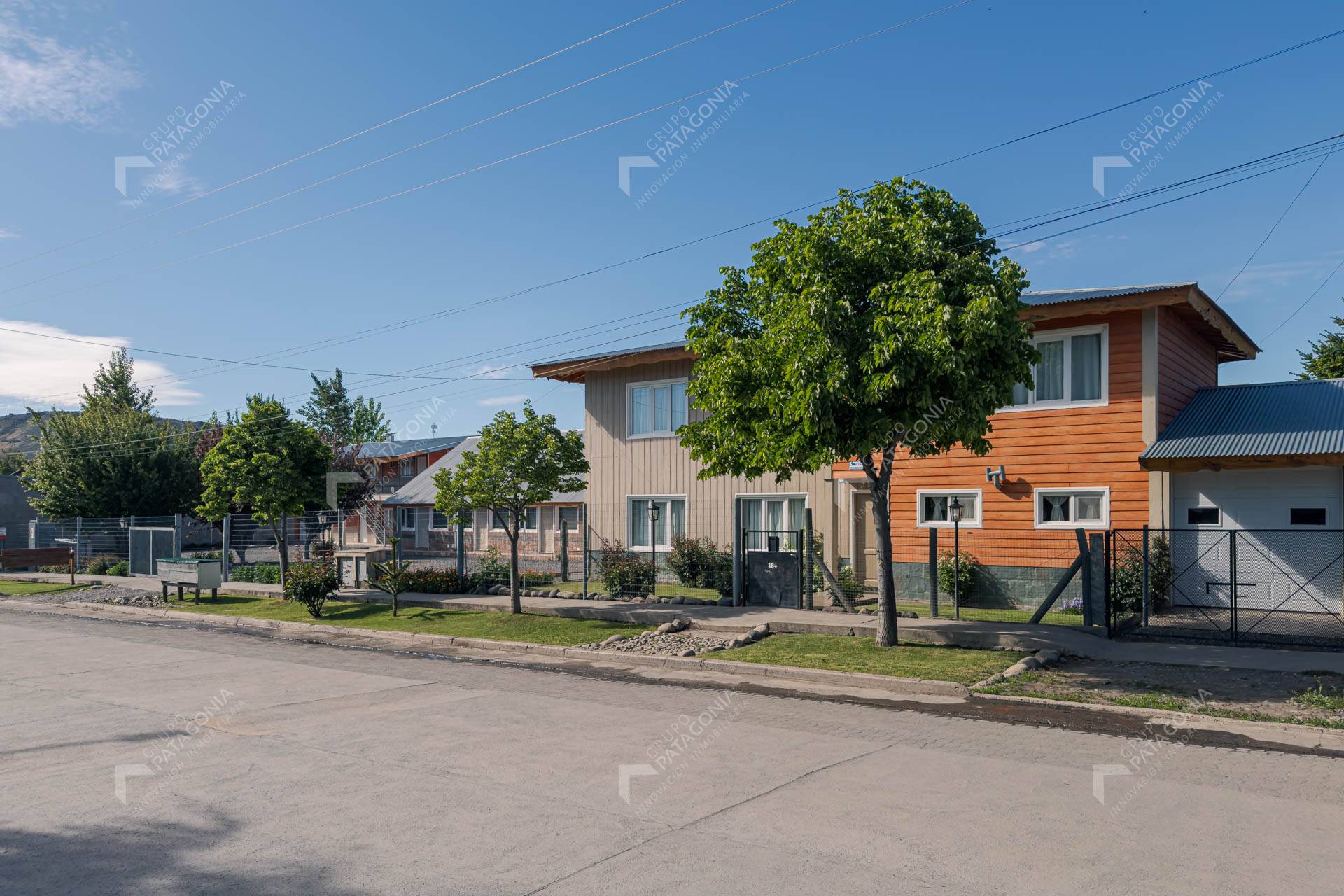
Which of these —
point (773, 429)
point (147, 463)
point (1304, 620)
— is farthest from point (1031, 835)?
point (147, 463)

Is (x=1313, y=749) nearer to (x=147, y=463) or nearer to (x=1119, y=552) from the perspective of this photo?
(x=1119, y=552)

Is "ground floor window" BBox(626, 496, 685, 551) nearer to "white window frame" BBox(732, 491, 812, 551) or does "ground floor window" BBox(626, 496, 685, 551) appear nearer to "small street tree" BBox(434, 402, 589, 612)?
"white window frame" BBox(732, 491, 812, 551)

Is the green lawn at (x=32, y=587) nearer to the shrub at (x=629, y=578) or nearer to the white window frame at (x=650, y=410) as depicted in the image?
the white window frame at (x=650, y=410)

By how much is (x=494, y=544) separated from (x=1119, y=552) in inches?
1146

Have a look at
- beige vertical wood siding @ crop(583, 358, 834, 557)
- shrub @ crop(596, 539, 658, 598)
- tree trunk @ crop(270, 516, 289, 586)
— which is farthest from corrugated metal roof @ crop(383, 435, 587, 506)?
shrub @ crop(596, 539, 658, 598)

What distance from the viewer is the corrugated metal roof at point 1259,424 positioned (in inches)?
642

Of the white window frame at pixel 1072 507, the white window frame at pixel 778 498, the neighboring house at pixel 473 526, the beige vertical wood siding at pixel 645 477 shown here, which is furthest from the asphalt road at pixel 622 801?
the neighboring house at pixel 473 526

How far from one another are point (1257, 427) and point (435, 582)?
692 inches

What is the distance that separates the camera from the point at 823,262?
13.4 metres

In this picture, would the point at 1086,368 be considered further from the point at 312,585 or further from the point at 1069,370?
the point at 312,585

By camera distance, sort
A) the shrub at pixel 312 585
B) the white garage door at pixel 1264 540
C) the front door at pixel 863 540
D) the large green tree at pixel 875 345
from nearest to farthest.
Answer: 1. the large green tree at pixel 875 345
2. the white garage door at pixel 1264 540
3. the shrub at pixel 312 585
4. the front door at pixel 863 540

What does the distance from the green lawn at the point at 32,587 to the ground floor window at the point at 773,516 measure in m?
20.4

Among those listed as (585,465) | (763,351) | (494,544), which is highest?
(763,351)

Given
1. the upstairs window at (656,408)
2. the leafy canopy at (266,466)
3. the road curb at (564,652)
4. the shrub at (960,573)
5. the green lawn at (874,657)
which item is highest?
the upstairs window at (656,408)
